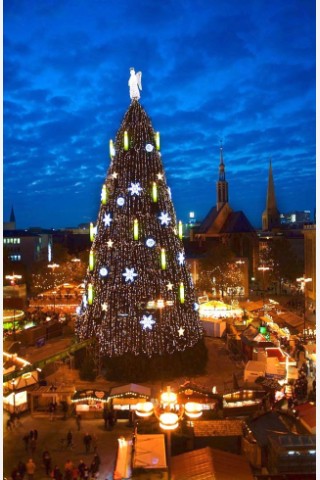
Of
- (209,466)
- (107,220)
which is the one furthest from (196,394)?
(107,220)

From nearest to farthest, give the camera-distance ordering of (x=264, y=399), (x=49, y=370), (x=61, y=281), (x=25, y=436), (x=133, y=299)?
(x=25, y=436) → (x=264, y=399) → (x=133, y=299) → (x=49, y=370) → (x=61, y=281)

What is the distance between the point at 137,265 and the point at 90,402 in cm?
656

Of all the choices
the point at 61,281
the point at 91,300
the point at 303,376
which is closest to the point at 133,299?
the point at 91,300

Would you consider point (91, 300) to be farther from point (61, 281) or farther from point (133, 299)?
point (61, 281)

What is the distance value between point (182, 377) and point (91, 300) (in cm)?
577

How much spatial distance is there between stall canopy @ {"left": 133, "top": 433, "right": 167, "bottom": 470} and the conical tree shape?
7003mm

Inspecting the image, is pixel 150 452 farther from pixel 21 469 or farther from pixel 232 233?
pixel 232 233

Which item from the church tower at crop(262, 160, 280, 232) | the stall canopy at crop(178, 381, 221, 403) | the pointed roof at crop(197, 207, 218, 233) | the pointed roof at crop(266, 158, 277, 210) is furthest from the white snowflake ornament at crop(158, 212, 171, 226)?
the pointed roof at crop(266, 158, 277, 210)

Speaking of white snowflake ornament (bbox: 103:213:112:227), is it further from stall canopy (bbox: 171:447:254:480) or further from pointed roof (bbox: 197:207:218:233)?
pointed roof (bbox: 197:207:218:233)

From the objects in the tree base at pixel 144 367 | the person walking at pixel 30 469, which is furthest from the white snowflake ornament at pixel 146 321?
the person walking at pixel 30 469

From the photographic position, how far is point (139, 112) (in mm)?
23359

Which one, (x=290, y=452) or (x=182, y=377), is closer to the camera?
(x=290, y=452)

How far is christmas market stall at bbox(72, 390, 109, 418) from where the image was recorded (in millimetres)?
19172

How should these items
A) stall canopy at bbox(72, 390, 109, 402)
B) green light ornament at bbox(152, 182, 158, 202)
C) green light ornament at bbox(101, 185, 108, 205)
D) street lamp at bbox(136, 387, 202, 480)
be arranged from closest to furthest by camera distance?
street lamp at bbox(136, 387, 202, 480)
stall canopy at bbox(72, 390, 109, 402)
green light ornament at bbox(152, 182, 158, 202)
green light ornament at bbox(101, 185, 108, 205)
